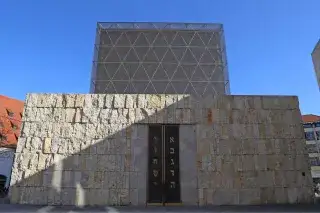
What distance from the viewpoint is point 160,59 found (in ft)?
114

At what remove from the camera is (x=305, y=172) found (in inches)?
497

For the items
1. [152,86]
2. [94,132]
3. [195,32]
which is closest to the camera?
[94,132]

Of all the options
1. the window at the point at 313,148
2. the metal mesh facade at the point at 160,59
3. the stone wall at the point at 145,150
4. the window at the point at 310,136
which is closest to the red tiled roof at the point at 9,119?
the metal mesh facade at the point at 160,59

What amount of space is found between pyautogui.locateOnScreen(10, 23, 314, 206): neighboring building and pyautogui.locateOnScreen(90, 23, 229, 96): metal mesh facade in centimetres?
1939

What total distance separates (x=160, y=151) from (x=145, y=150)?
660mm

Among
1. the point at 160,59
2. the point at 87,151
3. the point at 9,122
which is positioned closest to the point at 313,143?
the point at 160,59

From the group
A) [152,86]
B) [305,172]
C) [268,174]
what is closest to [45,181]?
[268,174]

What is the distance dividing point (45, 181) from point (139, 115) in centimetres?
488

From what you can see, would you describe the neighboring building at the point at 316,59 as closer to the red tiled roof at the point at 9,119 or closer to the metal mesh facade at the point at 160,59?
the metal mesh facade at the point at 160,59

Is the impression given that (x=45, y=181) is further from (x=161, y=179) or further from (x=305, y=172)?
(x=305, y=172)

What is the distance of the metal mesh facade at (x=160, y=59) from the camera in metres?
33.3

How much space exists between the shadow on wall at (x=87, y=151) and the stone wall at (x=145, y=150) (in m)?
0.04

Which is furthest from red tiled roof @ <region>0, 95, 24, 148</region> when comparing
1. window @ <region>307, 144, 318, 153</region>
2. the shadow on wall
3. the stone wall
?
window @ <region>307, 144, 318, 153</region>

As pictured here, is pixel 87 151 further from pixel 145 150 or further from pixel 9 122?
pixel 9 122
